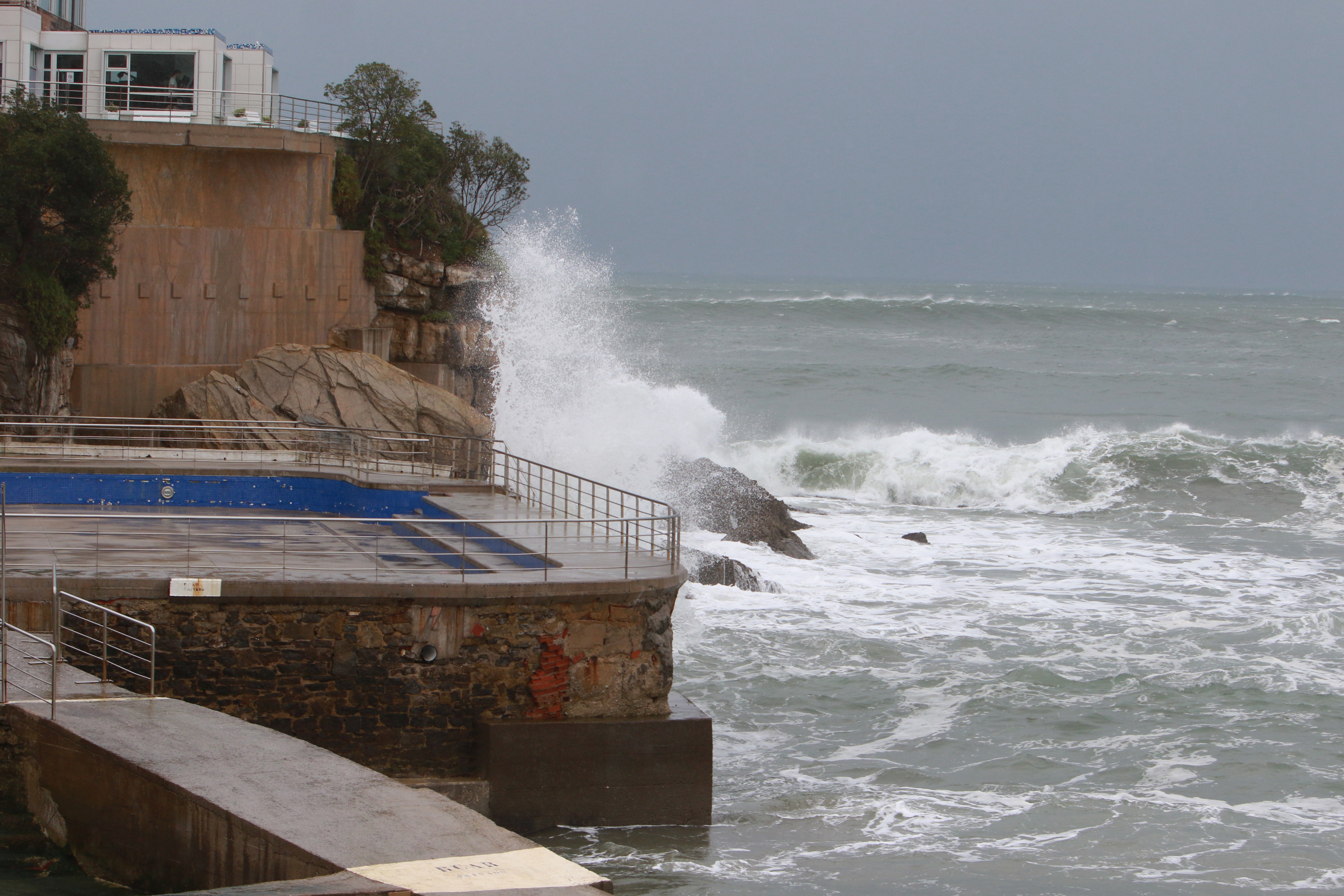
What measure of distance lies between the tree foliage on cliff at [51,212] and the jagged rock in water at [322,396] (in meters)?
2.50

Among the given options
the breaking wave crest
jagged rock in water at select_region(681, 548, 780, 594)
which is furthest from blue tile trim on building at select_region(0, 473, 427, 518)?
the breaking wave crest

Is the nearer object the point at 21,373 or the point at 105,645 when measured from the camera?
the point at 105,645

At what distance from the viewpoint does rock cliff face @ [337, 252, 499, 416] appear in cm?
2616

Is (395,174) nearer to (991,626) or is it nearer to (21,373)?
(21,373)

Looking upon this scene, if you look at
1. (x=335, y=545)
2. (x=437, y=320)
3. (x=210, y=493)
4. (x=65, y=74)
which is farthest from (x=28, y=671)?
(x=65, y=74)

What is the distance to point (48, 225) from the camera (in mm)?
21609

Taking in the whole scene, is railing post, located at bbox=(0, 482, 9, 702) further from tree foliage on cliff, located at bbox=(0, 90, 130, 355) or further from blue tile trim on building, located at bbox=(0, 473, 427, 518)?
tree foliage on cliff, located at bbox=(0, 90, 130, 355)

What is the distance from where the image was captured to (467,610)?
10.0 meters

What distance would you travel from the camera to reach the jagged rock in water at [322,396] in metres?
22.6

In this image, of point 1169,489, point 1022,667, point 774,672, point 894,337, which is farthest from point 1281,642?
point 894,337

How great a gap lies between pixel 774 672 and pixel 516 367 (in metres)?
15.0

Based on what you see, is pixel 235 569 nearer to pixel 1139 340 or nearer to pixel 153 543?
pixel 153 543

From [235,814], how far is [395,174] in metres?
22.0

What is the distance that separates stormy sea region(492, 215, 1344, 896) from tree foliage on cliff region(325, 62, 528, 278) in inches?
76.5
